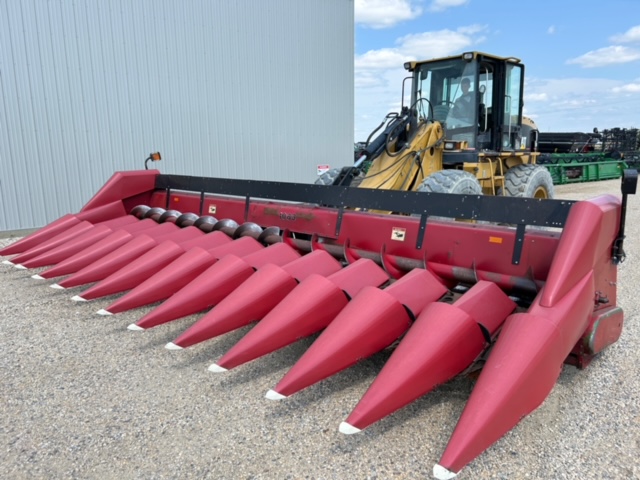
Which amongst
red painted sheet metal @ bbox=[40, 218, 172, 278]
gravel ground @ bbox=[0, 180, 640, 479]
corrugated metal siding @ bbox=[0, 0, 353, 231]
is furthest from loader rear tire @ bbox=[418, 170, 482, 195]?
corrugated metal siding @ bbox=[0, 0, 353, 231]

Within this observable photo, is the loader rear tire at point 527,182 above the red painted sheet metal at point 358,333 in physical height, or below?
above

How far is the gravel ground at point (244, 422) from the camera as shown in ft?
6.62

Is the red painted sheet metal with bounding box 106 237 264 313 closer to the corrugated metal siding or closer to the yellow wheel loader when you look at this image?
the yellow wheel loader

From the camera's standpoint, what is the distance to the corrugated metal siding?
7.33 metres

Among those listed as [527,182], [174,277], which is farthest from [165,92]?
[174,277]

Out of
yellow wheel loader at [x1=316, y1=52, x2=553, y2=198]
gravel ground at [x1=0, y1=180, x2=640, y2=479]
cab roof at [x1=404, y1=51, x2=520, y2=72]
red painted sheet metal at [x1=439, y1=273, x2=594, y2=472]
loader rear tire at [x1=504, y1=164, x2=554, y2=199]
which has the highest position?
cab roof at [x1=404, y1=51, x2=520, y2=72]

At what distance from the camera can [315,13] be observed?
10508 mm

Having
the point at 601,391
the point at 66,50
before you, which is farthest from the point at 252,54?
the point at 601,391

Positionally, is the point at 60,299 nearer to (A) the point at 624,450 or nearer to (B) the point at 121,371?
(B) the point at 121,371

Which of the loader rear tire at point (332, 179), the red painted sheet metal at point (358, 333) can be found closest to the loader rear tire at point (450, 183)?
the loader rear tire at point (332, 179)

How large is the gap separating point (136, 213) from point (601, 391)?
410cm

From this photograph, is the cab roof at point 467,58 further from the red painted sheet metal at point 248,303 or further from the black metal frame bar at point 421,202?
the red painted sheet metal at point 248,303

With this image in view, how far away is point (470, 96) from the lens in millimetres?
5664

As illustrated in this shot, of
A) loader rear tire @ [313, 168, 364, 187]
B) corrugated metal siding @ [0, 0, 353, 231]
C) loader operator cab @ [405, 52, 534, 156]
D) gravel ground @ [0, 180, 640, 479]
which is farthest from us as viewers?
corrugated metal siding @ [0, 0, 353, 231]
